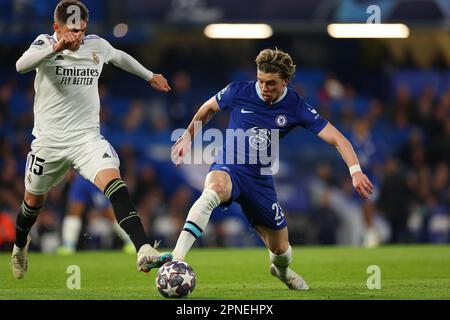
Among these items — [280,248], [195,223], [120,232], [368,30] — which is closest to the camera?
[195,223]

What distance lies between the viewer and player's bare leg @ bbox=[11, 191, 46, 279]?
891cm

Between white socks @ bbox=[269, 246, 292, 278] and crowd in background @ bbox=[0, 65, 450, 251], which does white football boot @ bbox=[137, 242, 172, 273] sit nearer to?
white socks @ bbox=[269, 246, 292, 278]

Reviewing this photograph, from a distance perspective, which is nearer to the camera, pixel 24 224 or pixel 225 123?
pixel 24 224

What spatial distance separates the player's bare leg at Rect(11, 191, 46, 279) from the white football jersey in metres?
0.63

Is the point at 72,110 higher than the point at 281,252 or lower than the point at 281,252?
higher

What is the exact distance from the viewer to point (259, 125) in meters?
8.40

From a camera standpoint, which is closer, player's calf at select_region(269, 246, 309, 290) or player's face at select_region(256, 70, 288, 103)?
player's face at select_region(256, 70, 288, 103)

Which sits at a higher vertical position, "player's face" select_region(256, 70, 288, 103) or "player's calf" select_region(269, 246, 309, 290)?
"player's face" select_region(256, 70, 288, 103)

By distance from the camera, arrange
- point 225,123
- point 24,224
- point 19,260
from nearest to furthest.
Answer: point 24,224 < point 19,260 < point 225,123

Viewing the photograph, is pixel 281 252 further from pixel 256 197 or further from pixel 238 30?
pixel 238 30

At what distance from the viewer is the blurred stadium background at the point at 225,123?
704 inches

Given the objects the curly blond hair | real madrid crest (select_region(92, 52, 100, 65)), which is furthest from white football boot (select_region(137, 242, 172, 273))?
real madrid crest (select_region(92, 52, 100, 65))

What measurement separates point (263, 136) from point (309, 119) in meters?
0.40

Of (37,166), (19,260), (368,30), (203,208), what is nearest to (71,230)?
(19,260)
